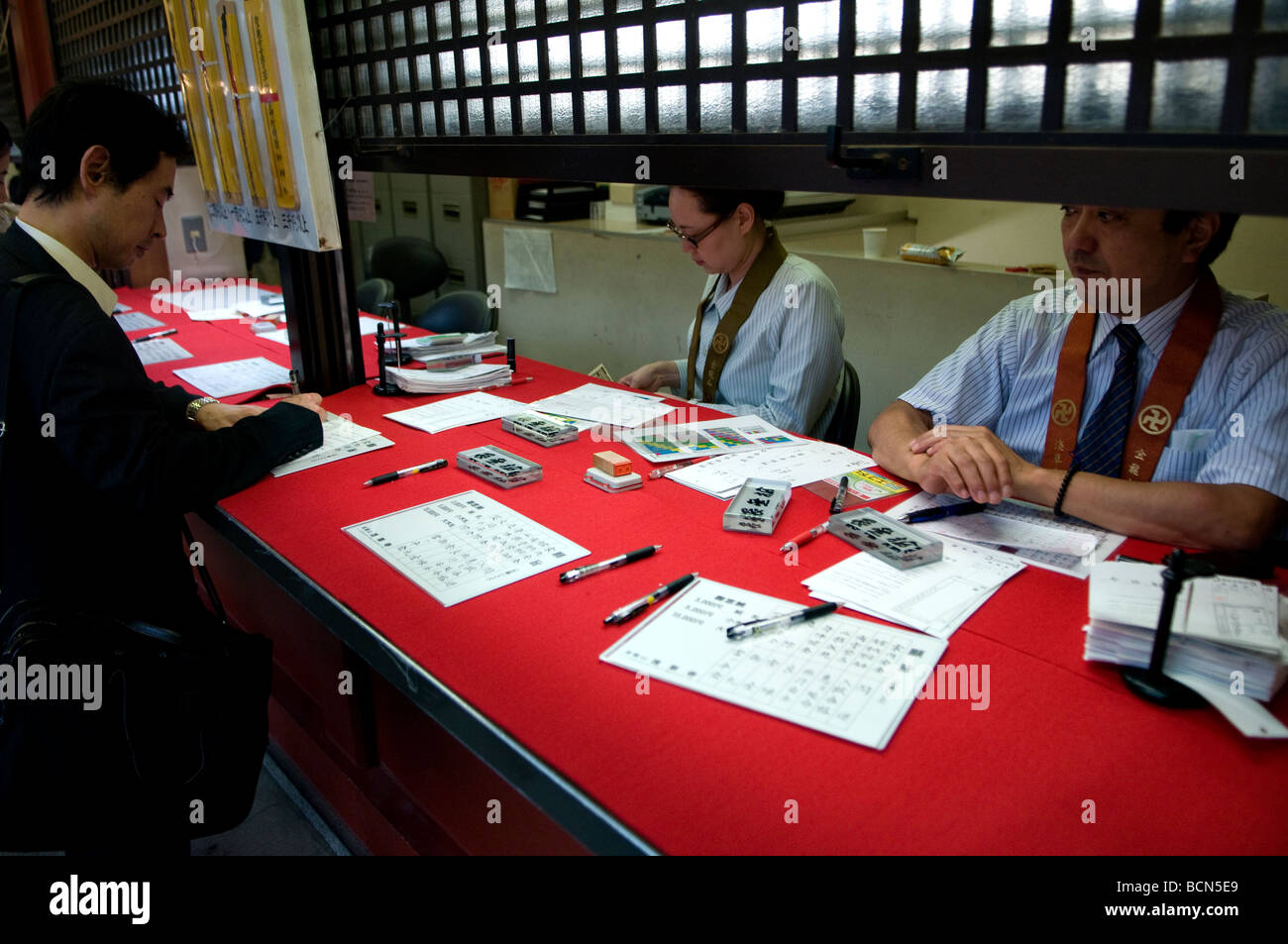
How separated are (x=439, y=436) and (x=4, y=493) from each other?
857 mm

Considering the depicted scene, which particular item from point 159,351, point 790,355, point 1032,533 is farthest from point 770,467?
point 159,351

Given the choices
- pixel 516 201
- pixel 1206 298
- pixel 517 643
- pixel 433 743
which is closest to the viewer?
pixel 517 643

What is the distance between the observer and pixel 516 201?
5.08m

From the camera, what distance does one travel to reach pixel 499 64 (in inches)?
67.4

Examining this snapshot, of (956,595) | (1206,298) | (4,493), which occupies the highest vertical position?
(1206,298)

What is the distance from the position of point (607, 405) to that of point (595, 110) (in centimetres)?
83

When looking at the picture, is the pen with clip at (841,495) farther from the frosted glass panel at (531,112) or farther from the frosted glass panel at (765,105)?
the frosted glass panel at (531,112)

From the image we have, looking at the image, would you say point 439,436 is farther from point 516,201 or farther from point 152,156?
point 516,201

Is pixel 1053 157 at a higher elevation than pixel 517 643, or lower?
higher

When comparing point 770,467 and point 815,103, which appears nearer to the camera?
point 815,103

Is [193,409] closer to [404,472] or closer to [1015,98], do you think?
[404,472]

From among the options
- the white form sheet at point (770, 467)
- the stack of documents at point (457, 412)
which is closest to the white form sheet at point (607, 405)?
the stack of documents at point (457, 412)

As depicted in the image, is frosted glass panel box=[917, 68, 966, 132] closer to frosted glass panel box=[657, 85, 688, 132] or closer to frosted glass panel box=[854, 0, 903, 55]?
frosted glass panel box=[854, 0, 903, 55]
